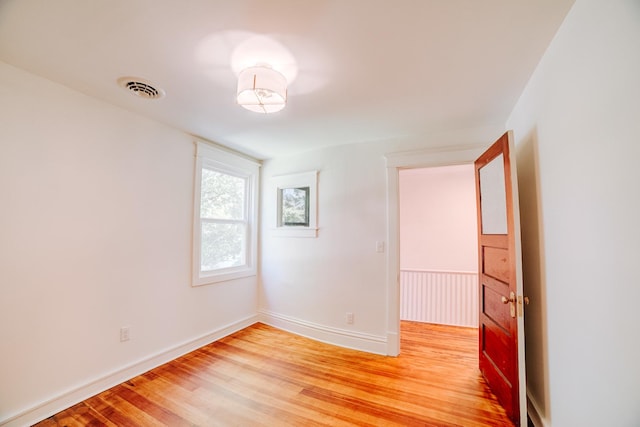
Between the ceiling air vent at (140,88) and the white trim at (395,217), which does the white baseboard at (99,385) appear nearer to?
the white trim at (395,217)

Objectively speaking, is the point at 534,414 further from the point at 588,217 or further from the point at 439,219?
the point at 439,219

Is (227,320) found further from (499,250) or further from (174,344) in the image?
(499,250)

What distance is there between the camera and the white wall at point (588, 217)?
0.85 meters

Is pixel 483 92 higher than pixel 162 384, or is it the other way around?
pixel 483 92

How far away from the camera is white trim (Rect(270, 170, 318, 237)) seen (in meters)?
3.28

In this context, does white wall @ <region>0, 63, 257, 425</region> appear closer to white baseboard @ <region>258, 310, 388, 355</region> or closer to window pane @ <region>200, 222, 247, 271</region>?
window pane @ <region>200, 222, 247, 271</region>

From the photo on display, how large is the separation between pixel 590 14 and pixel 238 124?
97.2 inches

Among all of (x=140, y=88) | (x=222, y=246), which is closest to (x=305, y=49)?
(x=140, y=88)

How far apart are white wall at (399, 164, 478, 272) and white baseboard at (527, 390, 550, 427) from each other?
209 centimetres

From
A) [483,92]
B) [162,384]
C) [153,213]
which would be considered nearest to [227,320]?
[162,384]

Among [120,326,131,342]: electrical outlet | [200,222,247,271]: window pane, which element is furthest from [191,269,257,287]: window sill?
[120,326,131,342]: electrical outlet

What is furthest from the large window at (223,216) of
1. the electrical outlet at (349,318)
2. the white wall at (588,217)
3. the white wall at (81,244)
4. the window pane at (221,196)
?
the white wall at (588,217)

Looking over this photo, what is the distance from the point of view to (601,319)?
3.30ft

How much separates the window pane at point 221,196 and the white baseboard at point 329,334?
5.03ft
